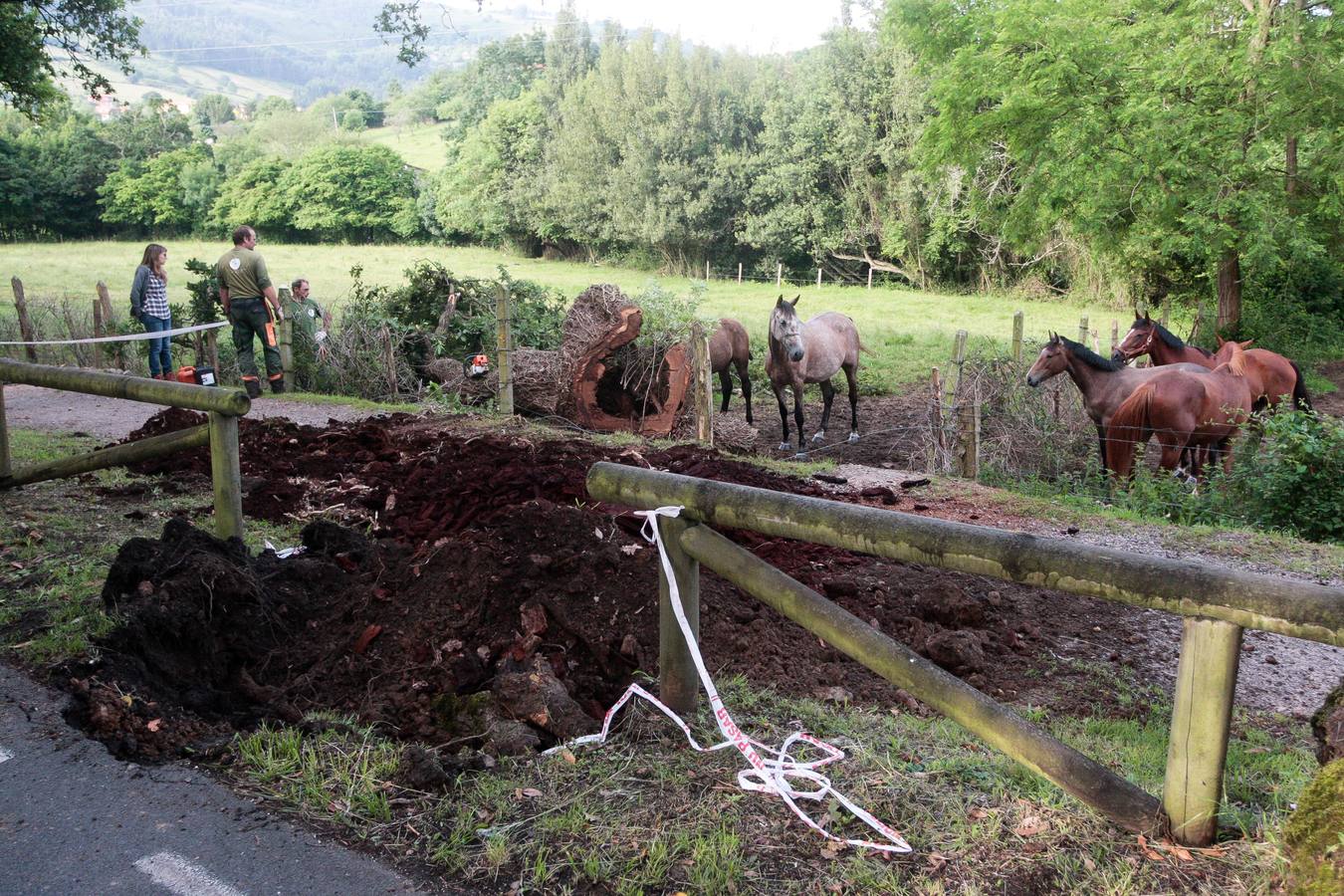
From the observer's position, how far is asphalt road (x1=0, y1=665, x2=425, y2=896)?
268cm

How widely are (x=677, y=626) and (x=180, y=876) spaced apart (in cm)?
165

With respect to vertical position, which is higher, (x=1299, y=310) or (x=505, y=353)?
(x=1299, y=310)

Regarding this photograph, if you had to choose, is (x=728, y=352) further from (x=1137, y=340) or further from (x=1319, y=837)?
(x=1319, y=837)

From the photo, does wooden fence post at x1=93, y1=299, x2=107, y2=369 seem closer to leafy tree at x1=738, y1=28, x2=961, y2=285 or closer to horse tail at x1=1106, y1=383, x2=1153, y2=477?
horse tail at x1=1106, y1=383, x2=1153, y2=477

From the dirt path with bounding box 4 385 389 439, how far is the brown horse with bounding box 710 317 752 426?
4.84 metres

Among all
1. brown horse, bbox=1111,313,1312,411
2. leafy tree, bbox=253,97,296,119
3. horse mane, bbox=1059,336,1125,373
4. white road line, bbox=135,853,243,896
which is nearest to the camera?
white road line, bbox=135,853,243,896

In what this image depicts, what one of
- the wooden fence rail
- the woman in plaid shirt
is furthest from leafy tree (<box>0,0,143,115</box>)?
the wooden fence rail

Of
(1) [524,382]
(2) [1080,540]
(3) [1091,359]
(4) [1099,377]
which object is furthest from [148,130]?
(2) [1080,540]

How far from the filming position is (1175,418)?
32.0 feet

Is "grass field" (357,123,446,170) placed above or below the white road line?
above

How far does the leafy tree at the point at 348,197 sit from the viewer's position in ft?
203

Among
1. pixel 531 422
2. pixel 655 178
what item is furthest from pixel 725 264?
pixel 531 422

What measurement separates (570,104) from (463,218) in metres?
10.5

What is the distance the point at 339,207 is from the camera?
6272 centimetres
